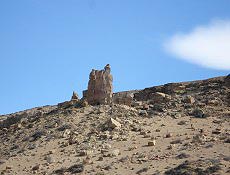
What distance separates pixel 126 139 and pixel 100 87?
6.96m

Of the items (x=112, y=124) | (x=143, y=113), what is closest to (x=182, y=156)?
(x=112, y=124)

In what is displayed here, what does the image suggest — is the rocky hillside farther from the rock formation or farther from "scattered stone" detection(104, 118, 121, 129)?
the rock formation

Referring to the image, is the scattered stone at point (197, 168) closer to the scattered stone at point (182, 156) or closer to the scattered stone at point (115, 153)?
the scattered stone at point (182, 156)

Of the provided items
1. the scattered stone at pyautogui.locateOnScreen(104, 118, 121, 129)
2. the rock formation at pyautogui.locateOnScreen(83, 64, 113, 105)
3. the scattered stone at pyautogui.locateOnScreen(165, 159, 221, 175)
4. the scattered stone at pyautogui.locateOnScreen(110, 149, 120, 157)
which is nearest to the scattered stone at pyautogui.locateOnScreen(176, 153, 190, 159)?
the scattered stone at pyautogui.locateOnScreen(165, 159, 221, 175)

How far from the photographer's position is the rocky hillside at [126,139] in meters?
25.6

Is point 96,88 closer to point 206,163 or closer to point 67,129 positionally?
point 67,129

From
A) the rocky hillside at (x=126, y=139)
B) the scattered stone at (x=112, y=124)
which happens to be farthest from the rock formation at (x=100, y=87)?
the scattered stone at (x=112, y=124)

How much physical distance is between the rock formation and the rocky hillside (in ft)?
2.40

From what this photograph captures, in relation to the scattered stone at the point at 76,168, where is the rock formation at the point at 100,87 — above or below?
above

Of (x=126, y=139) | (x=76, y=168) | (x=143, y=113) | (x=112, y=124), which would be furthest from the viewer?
(x=143, y=113)

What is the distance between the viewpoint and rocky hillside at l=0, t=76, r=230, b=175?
1007 inches

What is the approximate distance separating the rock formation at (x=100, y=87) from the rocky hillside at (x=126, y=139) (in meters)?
0.73

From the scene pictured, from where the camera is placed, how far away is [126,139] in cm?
2984

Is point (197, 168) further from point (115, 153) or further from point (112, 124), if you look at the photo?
point (112, 124)
